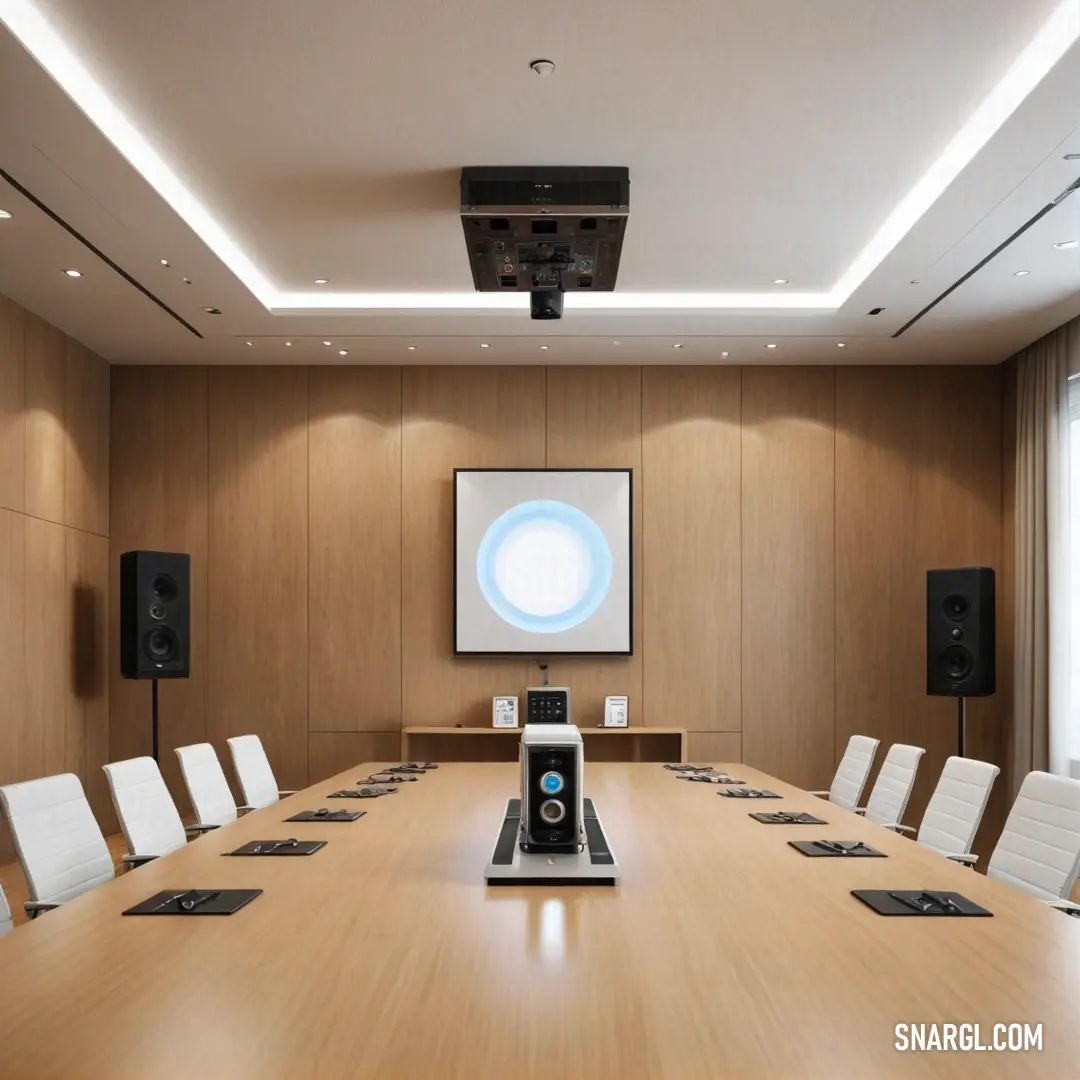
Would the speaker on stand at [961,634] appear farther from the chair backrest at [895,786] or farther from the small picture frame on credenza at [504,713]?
the small picture frame on credenza at [504,713]

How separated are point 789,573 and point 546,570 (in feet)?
5.64

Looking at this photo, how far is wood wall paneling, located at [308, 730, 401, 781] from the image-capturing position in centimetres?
796

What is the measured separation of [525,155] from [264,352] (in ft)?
11.5

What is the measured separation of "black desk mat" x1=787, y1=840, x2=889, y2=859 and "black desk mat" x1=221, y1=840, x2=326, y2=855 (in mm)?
1438

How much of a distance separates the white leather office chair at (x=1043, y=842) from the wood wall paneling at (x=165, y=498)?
5849 millimetres

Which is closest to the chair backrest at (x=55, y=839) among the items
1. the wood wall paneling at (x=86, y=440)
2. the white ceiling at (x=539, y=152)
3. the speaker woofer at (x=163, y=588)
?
the white ceiling at (x=539, y=152)

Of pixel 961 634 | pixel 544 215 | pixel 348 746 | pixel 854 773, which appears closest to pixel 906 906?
pixel 854 773

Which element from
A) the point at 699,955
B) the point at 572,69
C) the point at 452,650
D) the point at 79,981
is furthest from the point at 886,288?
the point at 79,981

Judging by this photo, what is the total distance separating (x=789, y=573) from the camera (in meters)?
8.00

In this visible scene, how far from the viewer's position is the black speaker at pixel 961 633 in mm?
6992

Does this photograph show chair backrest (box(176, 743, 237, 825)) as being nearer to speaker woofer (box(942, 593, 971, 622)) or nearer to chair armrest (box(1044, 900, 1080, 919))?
chair armrest (box(1044, 900, 1080, 919))

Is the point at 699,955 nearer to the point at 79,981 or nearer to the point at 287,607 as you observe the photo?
the point at 79,981

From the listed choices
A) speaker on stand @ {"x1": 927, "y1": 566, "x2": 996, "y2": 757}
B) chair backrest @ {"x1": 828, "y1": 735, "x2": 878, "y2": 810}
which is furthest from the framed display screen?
chair backrest @ {"x1": 828, "y1": 735, "x2": 878, "y2": 810}

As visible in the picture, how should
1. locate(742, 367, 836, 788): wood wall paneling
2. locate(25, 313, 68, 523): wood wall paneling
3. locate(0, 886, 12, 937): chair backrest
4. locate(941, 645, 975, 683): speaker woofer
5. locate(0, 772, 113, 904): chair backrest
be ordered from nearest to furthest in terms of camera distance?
1. locate(0, 886, 12, 937): chair backrest
2. locate(0, 772, 113, 904): chair backrest
3. locate(25, 313, 68, 523): wood wall paneling
4. locate(941, 645, 975, 683): speaker woofer
5. locate(742, 367, 836, 788): wood wall paneling
